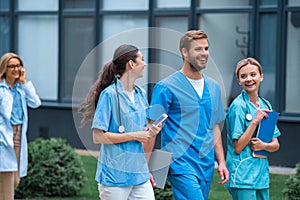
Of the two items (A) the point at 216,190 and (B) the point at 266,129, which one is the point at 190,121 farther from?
(A) the point at 216,190

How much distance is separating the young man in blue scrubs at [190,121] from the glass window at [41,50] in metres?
10.6

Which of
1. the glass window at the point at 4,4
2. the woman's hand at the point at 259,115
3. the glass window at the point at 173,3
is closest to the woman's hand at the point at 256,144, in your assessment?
the woman's hand at the point at 259,115

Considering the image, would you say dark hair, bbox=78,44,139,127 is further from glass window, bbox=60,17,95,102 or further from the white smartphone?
glass window, bbox=60,17,95,102

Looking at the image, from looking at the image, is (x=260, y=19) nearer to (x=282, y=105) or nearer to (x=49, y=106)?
(x=282, y=105)

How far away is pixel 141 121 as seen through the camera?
247 inches

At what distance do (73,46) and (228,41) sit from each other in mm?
3684

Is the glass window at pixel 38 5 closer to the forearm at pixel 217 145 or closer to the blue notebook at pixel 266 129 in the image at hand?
the forearm at pixel 217 145

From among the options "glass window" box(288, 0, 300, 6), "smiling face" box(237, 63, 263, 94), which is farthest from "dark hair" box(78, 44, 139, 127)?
Answer: "glass window" box(288, 0, 300, 6)

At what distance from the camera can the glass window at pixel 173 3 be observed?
1484 cm

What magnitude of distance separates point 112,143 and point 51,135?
35.2 ft

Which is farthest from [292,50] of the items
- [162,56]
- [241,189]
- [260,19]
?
[241,189]

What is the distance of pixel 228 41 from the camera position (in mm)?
14453

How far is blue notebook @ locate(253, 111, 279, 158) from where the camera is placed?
6.57 m

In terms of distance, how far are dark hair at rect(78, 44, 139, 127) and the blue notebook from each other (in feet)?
3.92
